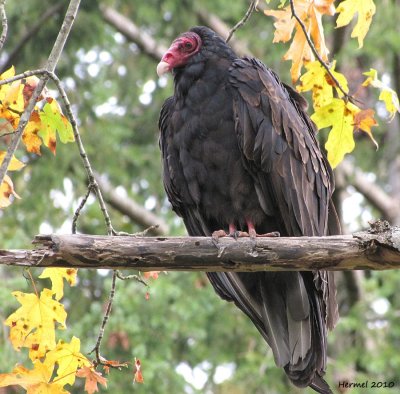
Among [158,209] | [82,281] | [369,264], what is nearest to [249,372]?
[82,281]

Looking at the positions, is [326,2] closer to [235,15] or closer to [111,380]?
[111,380]

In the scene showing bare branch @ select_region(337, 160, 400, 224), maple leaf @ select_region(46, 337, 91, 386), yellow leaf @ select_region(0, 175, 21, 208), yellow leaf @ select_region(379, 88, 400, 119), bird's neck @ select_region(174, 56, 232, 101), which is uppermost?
bare branch @ select_region(337, 160, 400, 224)

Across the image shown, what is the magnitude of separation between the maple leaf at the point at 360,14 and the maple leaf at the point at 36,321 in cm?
168

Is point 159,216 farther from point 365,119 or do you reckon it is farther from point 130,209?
point 365,119

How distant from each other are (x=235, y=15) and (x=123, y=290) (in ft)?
12.7

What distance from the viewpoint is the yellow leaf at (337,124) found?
3693 mm

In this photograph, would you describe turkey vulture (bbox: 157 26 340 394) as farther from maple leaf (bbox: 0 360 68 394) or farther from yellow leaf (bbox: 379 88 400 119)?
maple leaf (bbox: 0 360 68 394)

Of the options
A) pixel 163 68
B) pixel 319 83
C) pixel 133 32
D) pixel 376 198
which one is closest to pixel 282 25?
pixel 319 83

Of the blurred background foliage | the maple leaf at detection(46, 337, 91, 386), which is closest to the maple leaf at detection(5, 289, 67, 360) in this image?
the maple leaf at detection(46, 337, 91, 386)

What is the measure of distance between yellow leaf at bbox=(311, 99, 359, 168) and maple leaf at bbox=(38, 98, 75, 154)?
1.10 metres

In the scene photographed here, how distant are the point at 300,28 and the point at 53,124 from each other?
119 cm

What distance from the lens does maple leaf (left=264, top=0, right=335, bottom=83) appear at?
3.72m

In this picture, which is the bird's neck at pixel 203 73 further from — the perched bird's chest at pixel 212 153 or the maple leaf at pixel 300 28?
the maple leaf at pixel 300 28

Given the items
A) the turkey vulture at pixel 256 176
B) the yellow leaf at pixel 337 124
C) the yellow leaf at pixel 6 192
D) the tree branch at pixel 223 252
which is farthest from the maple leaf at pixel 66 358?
the yellow leaf at pixel 337 124
